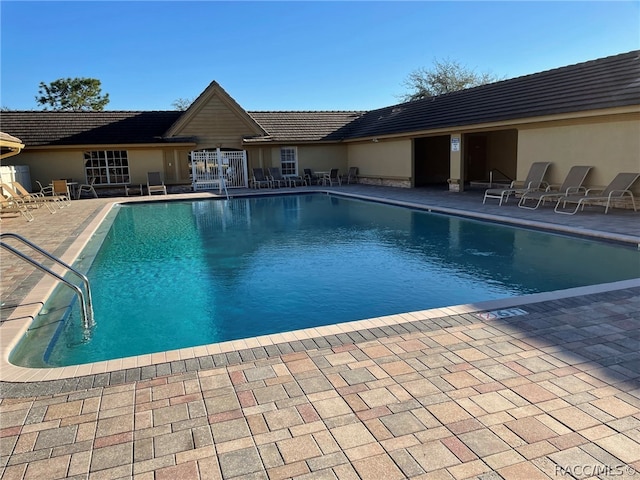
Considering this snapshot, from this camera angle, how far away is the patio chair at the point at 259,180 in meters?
22.2

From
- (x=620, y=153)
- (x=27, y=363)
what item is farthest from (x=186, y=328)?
(x=620, y=153)

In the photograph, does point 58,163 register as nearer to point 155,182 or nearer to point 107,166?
point 107,166

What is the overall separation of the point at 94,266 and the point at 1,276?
1.71m

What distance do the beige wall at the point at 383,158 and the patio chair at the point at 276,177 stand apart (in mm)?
3896

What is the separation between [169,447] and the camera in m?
2.65

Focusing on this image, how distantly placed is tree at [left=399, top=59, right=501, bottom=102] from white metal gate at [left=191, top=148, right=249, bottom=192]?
23247 millimetres

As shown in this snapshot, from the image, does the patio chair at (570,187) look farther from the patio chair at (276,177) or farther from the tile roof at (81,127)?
the tile roof at (81,127)

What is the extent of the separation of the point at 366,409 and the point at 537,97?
13892 millimetres

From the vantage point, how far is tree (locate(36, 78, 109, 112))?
43656 millimetres

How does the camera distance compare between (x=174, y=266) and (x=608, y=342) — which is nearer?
(x=608, y=342)

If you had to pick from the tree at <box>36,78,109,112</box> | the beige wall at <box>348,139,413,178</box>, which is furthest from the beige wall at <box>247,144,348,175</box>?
the tree at <box>36,78,109,112</box>

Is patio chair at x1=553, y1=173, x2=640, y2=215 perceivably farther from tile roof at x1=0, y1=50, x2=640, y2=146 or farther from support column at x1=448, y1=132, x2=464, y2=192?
support column at x1=448, y1=132, x2=464, y2=192

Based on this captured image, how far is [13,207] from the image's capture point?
44.1ft

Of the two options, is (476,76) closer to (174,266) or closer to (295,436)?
(174,266)
